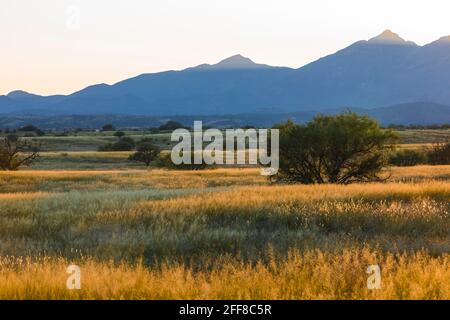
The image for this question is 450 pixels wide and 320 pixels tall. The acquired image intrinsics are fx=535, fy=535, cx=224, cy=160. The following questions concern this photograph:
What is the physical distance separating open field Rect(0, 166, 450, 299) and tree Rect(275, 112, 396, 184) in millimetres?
7501

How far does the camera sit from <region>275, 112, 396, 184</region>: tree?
2302 cm

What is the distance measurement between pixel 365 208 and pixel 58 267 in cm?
728

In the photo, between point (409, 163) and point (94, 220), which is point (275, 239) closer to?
point (94, 220)

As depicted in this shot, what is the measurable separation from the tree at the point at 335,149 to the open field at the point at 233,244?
7.50 meters

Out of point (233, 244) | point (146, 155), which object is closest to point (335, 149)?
point (233, 244)

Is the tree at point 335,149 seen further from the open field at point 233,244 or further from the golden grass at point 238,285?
the golden grass at point 238,285

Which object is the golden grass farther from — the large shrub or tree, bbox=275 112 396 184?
the large shrub

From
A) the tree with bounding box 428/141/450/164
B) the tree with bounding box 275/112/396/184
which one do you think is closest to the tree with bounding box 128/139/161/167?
the tree with bounding box 428/141/450/164

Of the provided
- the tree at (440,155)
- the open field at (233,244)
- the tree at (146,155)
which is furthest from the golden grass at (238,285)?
the tree at (146,155)

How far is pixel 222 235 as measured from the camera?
959cm

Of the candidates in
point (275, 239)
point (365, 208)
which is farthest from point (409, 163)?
point (275, 239)

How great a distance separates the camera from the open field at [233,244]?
581 centimetres

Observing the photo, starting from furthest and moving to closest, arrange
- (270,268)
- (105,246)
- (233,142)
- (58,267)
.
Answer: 1. (233,142)
2. (105,246)
3. (270,268)
4. (58,267)

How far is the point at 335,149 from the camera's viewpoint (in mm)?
23172
